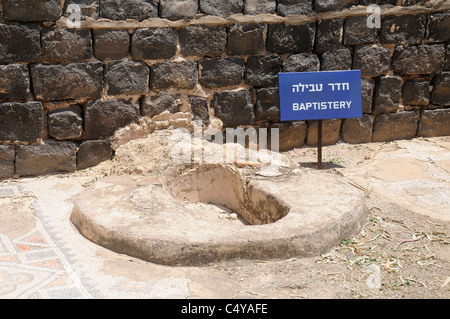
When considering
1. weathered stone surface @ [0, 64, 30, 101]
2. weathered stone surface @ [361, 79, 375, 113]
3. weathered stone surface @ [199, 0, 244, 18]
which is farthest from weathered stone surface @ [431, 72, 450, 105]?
Result: weathered stone surface @ [0, 64, 30, 101]

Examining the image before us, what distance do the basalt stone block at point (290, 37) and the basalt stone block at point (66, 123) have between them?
183 centimetres

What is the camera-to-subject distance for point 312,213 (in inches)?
124

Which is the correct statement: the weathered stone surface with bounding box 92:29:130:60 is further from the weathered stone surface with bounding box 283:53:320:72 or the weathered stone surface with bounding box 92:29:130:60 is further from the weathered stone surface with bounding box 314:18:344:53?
the weathered stone surface with bounding box 314:18:344:53

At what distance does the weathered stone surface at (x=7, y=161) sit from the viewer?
416cm

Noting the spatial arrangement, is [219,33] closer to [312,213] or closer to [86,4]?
[86,4]

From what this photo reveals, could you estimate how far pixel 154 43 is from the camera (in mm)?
4355

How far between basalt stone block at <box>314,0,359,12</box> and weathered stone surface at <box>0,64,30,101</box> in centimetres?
262

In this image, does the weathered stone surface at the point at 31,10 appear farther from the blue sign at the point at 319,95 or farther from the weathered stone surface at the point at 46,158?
the blue sign at the point at 319,95

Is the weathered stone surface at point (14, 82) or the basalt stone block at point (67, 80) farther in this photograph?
the basalt stone block at point (67, 80)

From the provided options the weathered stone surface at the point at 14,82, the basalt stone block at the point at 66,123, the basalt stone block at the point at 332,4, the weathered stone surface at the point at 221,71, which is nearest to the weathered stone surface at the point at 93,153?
the basalt stone block at the point at 66,123

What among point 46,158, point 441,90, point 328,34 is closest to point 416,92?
point 441,90

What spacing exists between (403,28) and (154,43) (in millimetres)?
2478

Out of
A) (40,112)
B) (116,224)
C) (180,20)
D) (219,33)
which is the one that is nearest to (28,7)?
(40,112)

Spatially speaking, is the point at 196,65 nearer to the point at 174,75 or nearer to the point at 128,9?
the point at 174,75
